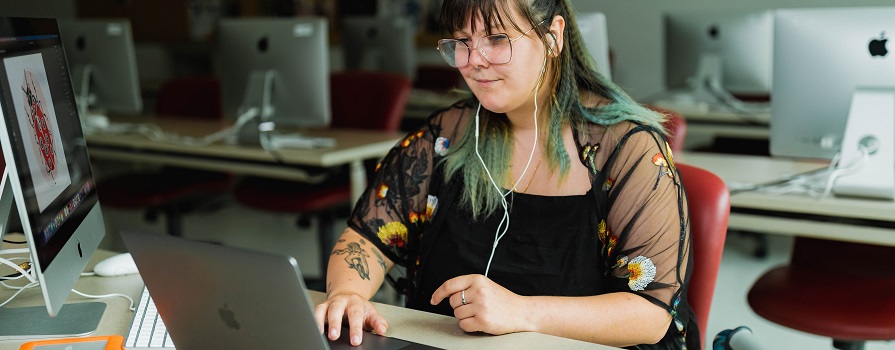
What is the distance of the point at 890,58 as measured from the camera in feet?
6.19

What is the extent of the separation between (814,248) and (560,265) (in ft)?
3.54

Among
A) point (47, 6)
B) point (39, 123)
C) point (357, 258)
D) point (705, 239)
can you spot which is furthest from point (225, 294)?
point (47, 6)

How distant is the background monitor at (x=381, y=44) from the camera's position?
4.43 m

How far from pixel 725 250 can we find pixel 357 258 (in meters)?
2.64

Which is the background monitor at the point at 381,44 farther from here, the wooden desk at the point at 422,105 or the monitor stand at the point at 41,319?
the monitor stand at the point at 41,319

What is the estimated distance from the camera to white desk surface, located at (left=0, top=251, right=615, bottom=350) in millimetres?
1149

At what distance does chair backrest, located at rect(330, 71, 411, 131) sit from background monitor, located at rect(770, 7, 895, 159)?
1.60 m

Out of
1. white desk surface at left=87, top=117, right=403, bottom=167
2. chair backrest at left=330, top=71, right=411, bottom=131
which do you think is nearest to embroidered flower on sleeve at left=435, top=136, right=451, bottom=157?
white desk surface at left=87, top=117, right=403, bottom=167

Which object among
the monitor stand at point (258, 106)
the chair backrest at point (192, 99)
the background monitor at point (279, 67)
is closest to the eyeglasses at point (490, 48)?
the background monitor at point (279, 67)

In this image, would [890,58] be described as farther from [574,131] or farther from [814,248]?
[574,131]

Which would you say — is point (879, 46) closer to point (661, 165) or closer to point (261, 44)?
point (661, 165)

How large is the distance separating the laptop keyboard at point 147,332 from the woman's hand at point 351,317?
0.20 m

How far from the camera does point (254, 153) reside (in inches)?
113

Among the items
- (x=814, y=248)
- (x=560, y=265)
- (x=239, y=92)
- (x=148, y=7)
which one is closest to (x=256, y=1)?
(x=148, y=7)
